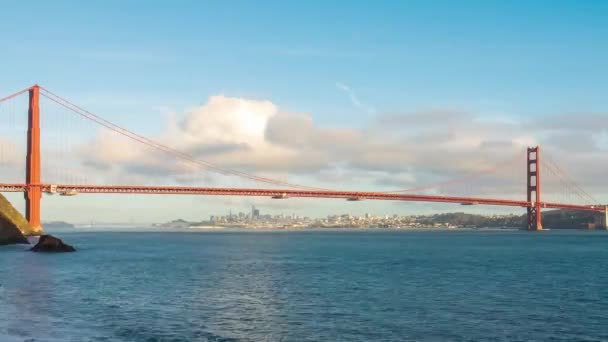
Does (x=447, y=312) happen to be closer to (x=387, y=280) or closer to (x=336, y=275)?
(x=387, y=280)

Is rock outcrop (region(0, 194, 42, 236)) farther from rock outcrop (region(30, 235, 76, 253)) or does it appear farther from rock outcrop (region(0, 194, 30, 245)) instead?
rock outcrop (region(30, 235, 76, 253))

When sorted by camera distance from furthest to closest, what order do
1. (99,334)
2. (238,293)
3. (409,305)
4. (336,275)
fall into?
(336,275), (238,293), (409,305), (99,334)

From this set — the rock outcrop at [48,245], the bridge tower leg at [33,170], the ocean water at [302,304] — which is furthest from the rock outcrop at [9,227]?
the ocean water at [302,304]

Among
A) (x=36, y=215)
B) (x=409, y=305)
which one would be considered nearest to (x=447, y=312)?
(x=409, y=305)

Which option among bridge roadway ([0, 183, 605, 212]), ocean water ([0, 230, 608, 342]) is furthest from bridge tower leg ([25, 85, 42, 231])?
ocean water ([0, 230, 608, 342])

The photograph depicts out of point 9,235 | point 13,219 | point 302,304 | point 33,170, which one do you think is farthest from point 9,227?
point 302,304

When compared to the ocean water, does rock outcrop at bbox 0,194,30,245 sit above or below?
above

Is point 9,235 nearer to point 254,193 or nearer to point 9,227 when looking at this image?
point 9,227
